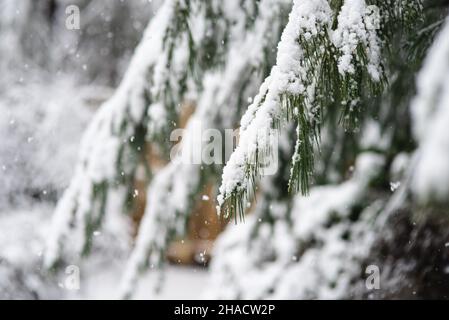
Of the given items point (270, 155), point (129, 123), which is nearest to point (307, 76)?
point (270, 155)

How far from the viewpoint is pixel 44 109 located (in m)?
3.58

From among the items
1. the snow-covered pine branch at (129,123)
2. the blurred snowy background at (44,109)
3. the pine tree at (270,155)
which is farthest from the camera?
the blurred snowy background at (44,109)

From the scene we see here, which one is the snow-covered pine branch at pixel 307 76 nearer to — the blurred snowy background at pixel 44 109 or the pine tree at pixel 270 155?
the pine tree at pixel 270 155

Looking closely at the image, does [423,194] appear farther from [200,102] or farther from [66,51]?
[66,51]

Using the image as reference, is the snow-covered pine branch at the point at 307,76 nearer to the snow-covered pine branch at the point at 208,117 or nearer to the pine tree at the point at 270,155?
the pine tree at the point at 270,155

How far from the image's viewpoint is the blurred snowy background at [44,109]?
3.40 m

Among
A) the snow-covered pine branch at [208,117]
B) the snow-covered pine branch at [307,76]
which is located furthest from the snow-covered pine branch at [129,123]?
the snow-covered pine branch at [307,76]

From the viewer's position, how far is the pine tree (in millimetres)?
1682

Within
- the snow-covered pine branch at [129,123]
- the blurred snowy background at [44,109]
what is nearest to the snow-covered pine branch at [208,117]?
the snow-covered pine branch at [129,123]

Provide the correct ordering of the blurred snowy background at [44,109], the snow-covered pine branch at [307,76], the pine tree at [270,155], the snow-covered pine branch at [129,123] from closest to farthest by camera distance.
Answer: the snow-covered pine branch at [307,76] < the pine tree at [270,155] < the snow-covered pine branch at [129,123] < the blurred snowy background at [44,109]

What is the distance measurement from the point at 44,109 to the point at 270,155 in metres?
2.61

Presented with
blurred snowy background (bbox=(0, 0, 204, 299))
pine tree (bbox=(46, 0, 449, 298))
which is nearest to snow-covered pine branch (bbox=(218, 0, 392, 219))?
pine tree (bbox=(46, 0, 449, 298))

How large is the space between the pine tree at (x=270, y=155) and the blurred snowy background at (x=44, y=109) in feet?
3.55

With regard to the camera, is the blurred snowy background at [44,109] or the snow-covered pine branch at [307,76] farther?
Result: the blurred snowy background at [44,109]
